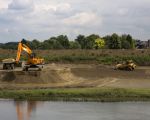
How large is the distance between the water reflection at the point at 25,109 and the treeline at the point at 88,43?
75.8m

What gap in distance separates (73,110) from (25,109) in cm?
382

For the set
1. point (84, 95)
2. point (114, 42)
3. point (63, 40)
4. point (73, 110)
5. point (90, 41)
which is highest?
point (63, 40)

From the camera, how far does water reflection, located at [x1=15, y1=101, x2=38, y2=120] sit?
Result: 34862 millimetres

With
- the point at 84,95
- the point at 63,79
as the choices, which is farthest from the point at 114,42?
the point at 84,95

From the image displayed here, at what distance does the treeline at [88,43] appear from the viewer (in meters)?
120

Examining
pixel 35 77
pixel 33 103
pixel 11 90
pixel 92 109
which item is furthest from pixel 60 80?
pixel 92 109

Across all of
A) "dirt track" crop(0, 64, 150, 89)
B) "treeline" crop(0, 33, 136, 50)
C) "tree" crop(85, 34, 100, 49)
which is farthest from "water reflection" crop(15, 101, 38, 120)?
"tree" crop(85, 34, 100, 49)

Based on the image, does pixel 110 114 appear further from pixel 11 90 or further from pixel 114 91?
pixel 11 90

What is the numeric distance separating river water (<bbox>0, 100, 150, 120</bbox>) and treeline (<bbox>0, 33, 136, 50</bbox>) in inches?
3000

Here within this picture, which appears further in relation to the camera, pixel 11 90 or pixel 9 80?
pixel 9 80

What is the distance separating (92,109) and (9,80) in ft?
56.7

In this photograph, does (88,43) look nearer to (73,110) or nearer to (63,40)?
(63,40)

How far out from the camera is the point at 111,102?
41781mm

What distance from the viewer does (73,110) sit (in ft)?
123
